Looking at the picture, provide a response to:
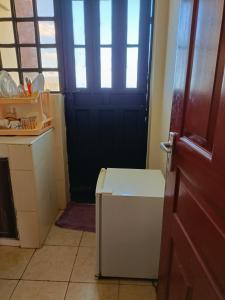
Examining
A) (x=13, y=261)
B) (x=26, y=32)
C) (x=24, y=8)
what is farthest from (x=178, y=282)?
(x=24, y=8)

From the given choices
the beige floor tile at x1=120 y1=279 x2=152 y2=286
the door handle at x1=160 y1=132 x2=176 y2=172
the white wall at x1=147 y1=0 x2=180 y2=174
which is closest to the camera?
the door handle at x1=160 y1=132 x2=176 y2=172

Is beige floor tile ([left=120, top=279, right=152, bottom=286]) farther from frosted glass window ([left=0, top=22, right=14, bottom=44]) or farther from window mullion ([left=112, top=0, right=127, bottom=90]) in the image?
frosted glass window ([left=0, top=22, right=14, bottom=44])

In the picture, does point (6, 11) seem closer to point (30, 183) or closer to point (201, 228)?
point (30, 183)

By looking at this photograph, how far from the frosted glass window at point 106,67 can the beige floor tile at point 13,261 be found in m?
1.62

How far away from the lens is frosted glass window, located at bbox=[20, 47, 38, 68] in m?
2.03

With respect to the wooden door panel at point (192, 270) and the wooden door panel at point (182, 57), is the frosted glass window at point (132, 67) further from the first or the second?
the wooden door panel at point (192, 270)

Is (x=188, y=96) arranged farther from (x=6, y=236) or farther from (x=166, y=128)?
(x=6, y=236)

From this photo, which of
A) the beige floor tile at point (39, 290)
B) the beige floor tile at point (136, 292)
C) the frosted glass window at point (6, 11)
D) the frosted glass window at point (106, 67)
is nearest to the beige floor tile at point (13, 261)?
the beige floor tile at point (39, 290)

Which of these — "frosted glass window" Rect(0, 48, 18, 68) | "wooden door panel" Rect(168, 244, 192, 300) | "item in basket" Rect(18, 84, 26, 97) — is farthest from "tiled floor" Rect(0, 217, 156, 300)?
"frosted glass window" Rect(0, 48, 18, 68)

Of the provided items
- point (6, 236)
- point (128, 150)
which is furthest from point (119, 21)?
point (6, 236)

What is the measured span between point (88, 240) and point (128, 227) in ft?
2.22

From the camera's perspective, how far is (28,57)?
80.7 inches

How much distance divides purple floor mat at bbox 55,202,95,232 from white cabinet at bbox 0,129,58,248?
8.6 inches

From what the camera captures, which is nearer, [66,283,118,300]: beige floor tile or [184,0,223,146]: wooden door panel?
[184,0,223,146]: wooden door panel
